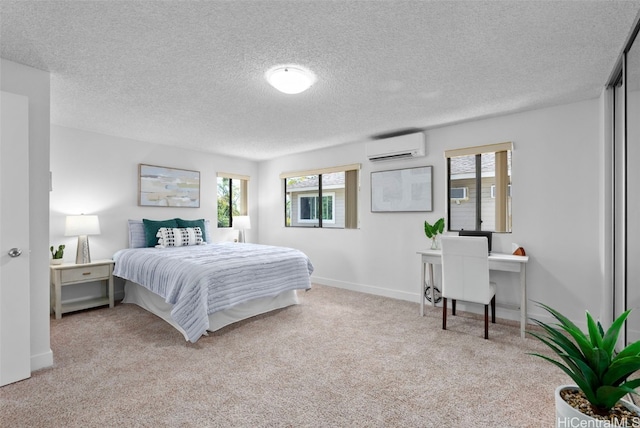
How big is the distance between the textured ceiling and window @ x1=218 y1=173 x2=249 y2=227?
7.72ft

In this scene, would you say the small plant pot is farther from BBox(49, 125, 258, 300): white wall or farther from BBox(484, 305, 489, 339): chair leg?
BBox(49, 125, 258, 300): white wall

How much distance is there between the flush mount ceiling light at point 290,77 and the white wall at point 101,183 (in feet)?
10.3

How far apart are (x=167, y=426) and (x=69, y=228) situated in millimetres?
3146

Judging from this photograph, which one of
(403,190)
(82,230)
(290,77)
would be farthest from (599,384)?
(82,230)

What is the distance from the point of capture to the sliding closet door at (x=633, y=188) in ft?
6.63

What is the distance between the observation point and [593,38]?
2.04 m

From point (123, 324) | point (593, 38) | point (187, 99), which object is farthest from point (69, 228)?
point (593, 38)

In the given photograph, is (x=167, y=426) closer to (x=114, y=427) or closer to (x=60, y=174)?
(x=114, y=427)

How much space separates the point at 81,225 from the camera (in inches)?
151

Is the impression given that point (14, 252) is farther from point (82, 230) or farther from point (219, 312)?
point (82, 230)

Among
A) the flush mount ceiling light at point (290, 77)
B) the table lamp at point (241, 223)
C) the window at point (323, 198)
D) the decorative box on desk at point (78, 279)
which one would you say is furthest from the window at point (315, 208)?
the decorative box on desk at point (78, 279)

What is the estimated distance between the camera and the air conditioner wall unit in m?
4.11

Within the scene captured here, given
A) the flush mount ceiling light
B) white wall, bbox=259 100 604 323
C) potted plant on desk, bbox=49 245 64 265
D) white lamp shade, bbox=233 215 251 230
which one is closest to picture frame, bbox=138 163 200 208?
white lamp shade, bbox=233 215 251 230

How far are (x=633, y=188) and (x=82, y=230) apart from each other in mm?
5394
